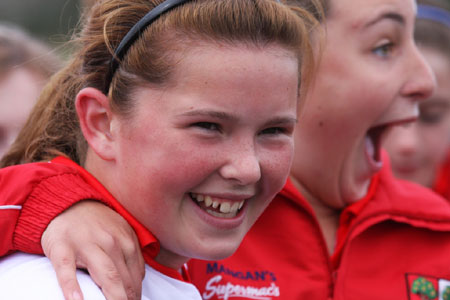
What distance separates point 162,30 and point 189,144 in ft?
1.15

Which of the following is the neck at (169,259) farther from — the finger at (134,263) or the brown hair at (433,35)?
the brown hair at (433,35)

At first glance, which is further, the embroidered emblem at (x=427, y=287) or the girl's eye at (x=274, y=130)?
the embroidered emblem at (x=427, y=287)

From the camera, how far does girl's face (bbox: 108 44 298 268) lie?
1716mm

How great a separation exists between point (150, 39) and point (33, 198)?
57 centimetres

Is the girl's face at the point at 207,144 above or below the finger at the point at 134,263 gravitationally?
above

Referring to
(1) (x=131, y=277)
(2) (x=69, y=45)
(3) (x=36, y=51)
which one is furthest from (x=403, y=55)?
(3) (x=36, y=51)

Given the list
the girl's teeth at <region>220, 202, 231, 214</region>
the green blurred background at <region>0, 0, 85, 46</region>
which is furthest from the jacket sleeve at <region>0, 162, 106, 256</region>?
the green blurred background at <region>0, 0, 85, 46</region>

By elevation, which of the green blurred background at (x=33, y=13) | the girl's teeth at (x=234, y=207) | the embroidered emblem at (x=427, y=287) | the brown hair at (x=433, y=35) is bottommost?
the embroidered emblem at (x=427, y=287)

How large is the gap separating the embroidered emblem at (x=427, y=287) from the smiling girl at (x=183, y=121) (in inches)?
31.6

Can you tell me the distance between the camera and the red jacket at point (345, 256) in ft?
7.66

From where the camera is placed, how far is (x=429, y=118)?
14.1 feet

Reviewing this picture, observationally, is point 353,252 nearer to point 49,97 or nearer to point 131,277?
point 131,277

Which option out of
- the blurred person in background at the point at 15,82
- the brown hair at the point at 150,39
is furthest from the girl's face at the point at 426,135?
the blurred person in background at the point at 15,82

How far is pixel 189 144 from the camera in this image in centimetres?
171
